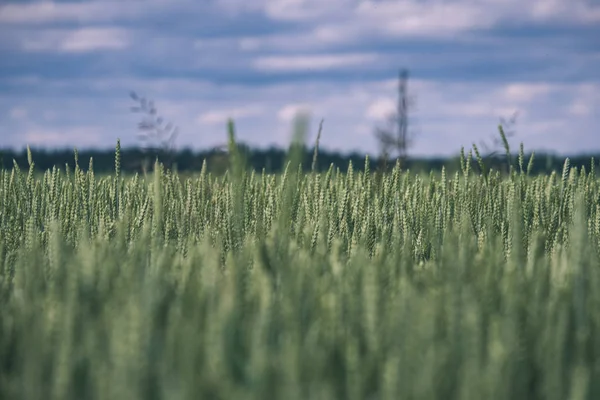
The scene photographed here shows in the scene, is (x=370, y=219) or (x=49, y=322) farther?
(x=370, y=219)

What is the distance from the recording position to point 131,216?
98.7 inches

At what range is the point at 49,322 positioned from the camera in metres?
1.22

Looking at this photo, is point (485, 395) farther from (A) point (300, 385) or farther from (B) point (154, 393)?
(B) point (154, 393)

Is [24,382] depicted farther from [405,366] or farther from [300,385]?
[405,366]

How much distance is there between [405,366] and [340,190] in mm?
2003

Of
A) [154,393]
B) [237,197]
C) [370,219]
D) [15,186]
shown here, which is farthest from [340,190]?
[154,393]

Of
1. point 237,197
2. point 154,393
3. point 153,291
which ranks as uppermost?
point 237,197

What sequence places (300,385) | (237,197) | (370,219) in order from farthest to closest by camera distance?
(370,219) → (237,197) → (300,385)

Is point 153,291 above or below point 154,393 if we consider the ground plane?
above

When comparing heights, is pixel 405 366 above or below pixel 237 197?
below

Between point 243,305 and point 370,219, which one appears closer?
point 243,305

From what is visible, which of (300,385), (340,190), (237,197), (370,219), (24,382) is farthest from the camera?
(340,190)

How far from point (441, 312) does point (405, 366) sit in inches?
10.9

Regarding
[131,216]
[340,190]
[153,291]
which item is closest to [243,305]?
[153,291]
